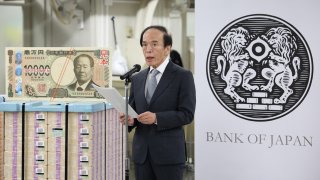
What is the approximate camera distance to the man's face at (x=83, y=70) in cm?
267

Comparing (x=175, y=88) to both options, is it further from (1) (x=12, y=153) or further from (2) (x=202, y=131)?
(1) (x=12, y=153)

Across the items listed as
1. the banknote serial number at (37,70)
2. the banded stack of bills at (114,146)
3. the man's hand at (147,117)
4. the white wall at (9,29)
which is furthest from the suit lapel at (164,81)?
the white wall at (9,29)

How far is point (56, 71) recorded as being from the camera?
2.71m

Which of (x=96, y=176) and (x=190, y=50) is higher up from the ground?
(x=190, y=50)

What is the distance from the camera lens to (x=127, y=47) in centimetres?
588

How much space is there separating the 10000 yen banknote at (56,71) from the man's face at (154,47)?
24cm

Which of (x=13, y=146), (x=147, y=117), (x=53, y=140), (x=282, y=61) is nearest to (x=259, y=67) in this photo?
(x=282, y=61)

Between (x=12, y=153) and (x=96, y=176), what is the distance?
450mm

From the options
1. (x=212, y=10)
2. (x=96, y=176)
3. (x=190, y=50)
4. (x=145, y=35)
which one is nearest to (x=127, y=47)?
(x=190, y=50)

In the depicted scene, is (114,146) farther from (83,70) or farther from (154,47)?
(154,47)

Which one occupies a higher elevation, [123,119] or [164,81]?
[164,81]

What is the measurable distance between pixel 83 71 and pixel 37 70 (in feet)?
0.87

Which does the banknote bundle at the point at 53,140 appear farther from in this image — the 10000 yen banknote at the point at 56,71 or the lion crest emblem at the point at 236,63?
the lion crest emblem at the point at 236,63

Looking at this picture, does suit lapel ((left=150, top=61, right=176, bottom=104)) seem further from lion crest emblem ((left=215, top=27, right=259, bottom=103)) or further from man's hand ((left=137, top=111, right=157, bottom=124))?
lion crest emblem ((left=215, top=27, right=259, bottom=103))
